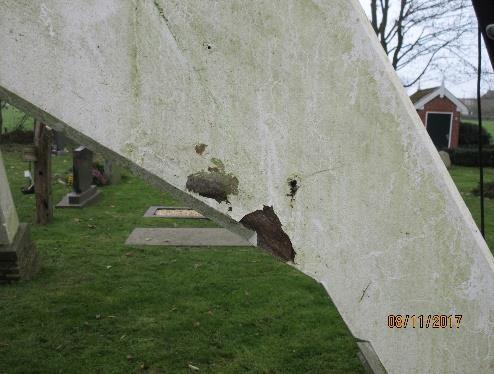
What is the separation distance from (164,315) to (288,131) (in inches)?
145

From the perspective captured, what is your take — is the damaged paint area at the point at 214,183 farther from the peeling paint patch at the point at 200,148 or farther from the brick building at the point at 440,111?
the brick building at the point at 440,111

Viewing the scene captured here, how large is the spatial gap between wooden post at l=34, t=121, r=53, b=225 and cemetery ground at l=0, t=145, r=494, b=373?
748 millimetres

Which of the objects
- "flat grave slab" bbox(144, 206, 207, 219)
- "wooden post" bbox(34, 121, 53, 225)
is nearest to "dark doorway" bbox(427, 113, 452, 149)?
"flat grave slab" bbox(144, 206, 207, 219)

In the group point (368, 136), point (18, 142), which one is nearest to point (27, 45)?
point (368, 136)

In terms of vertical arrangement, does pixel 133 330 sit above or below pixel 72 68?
below

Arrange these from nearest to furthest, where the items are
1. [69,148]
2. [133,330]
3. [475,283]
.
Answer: [475,283] → [133,330] → [69,148]

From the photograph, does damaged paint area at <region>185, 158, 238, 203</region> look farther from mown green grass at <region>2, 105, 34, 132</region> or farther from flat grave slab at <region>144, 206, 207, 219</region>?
mown green grass at <region>2, 105, 34, 132</region>

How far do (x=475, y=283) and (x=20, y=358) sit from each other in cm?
364

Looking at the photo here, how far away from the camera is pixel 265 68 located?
1.64 m

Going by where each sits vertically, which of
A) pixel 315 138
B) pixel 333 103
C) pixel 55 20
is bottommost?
pixel 315 138

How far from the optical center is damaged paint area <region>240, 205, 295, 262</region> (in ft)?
5.68

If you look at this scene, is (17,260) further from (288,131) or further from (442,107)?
(442,107)

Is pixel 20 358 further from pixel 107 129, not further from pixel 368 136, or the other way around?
pixel 368 136

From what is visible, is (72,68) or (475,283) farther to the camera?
(475,283)
